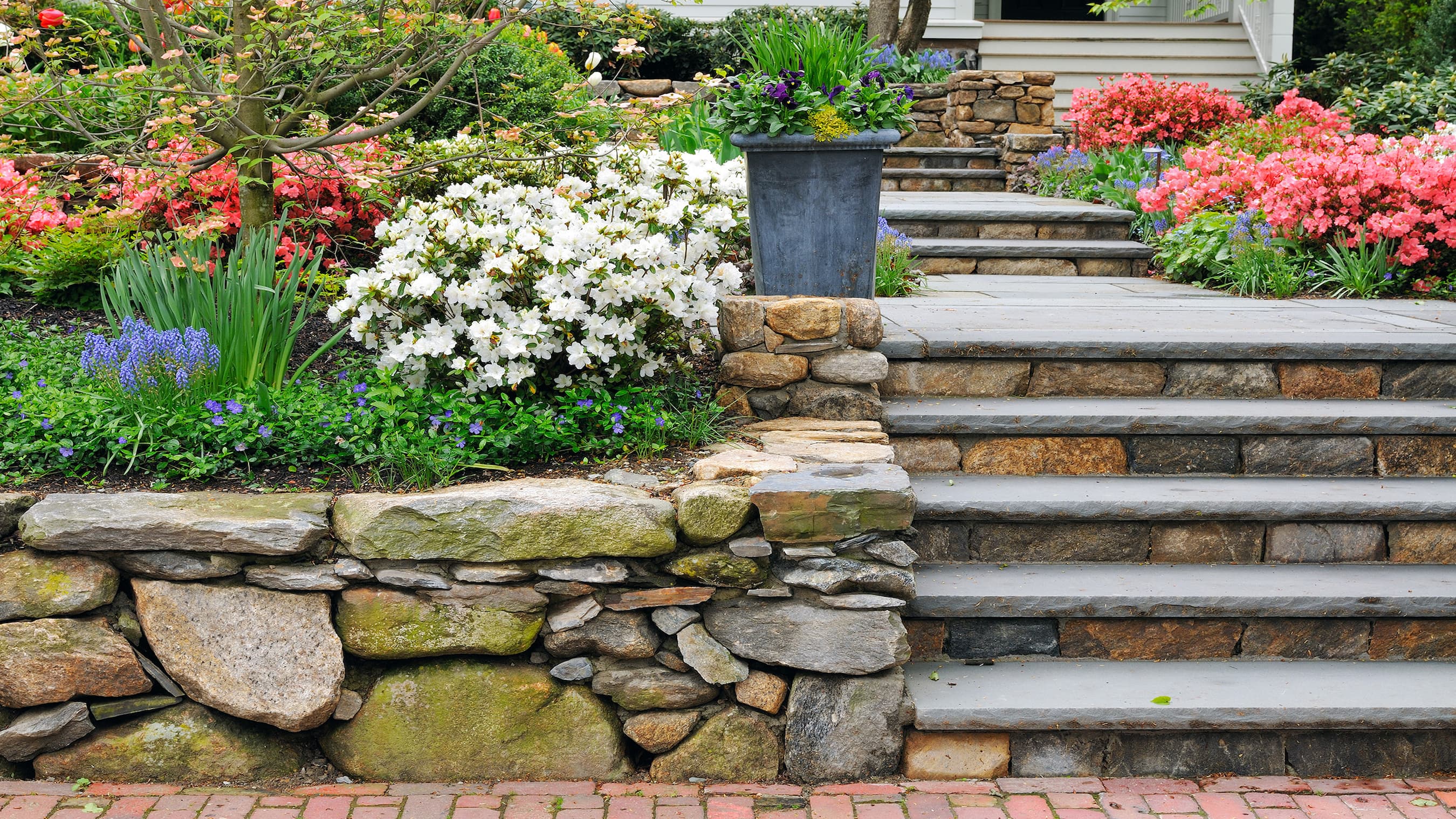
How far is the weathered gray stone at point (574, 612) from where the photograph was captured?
2.70 meters

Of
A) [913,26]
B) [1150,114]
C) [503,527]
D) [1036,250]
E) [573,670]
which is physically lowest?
[573,670]

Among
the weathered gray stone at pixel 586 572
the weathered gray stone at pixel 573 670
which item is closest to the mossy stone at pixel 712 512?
the weathered gray stone at pixel 586 572

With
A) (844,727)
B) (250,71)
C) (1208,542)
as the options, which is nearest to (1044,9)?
(250,71)

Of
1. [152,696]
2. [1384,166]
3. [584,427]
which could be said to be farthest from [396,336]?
[1384,166]

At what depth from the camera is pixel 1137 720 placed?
267cm

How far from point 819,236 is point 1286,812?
2137 millimetres

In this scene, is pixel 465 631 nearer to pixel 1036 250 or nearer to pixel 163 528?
pixel 163 528

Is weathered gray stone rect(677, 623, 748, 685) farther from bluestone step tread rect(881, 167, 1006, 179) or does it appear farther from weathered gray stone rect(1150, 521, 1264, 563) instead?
bluestone step tread rect(881, 167, 1006, 179)

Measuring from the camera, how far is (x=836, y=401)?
3418 millimetres

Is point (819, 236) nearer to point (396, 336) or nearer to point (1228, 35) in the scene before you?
point (396, 336)

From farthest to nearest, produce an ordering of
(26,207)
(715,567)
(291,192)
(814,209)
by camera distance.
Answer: (291,192), (26,207), (814,209), (715,567)

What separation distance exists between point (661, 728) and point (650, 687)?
0.11m

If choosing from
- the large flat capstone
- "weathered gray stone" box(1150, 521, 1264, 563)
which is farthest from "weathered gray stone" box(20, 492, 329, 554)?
"weathered gray stone" box(1150, 521, 1264, 563)

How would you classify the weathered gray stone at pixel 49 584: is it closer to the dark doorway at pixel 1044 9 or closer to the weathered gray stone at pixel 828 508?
the weathered gray stone at pixel 828 508
